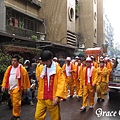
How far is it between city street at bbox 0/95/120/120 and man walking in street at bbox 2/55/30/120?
2.43 ft

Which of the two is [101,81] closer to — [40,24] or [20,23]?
[20,23]

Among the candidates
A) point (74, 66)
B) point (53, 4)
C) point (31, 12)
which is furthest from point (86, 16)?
point (74, 66)

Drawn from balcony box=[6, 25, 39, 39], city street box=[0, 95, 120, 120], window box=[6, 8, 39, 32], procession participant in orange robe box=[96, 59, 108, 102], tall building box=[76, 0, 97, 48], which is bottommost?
city street box=[0, 95, 120, 120]

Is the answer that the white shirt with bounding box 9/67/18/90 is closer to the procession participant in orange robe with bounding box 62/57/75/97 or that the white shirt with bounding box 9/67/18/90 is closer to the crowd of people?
the crowd of people

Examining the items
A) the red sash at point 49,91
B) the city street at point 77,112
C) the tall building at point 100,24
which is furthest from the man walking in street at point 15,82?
the tall building at point 100,24

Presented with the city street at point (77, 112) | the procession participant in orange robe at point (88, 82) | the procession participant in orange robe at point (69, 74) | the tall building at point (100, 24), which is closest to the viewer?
the city street at point (77, 112)

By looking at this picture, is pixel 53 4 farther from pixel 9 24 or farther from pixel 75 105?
pixel 75 105

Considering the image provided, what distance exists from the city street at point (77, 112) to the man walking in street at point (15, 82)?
29.2 inches

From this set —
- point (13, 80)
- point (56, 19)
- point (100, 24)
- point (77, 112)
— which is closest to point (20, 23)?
point (56, 19)

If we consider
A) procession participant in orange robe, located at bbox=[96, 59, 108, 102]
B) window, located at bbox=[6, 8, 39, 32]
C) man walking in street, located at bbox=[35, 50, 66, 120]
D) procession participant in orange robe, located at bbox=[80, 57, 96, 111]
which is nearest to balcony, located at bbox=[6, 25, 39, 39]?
window, located at bbox=[6, 8, 39, 32]

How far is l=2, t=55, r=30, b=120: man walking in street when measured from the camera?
20.0 feet

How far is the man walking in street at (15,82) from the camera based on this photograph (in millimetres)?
6105

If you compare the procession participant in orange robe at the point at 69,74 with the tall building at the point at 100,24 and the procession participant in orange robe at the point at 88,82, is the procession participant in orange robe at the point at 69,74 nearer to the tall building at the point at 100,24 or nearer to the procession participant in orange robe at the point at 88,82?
the procession participant in orange robe at the point at 88,82

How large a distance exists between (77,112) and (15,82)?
2.47 meters
